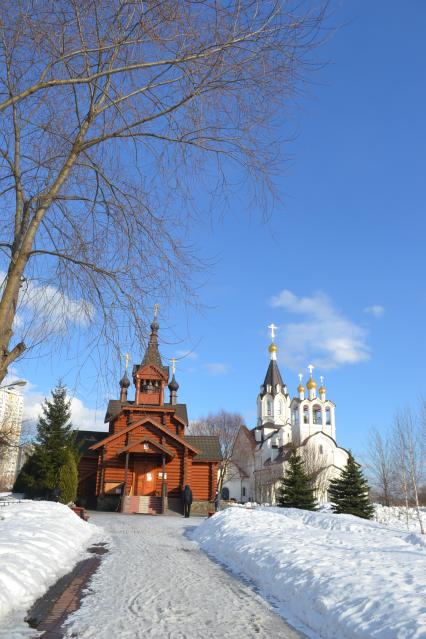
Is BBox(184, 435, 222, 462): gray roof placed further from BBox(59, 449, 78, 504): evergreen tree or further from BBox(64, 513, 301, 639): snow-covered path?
BBox(64, 513, 301, 639): snow-covered path

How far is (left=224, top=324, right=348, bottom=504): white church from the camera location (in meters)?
56.5

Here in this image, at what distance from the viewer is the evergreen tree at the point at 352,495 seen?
1123 inches

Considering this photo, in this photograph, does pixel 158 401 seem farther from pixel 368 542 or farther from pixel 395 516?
pixel 368 542

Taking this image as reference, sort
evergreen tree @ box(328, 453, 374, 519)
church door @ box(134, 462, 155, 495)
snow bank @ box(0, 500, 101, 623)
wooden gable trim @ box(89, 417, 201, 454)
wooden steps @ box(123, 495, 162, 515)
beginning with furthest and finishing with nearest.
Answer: evergreen tree @ box(328, 453, 374, 519)
church door @ box(134, 462, 155, 495)
wooden gable trim @ box(89, 417, 201, 454)
wooden steps @ box(123, 495, 162, 515)
snow bank @ box(0, 500, 101, 623)

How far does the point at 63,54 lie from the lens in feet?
15.3

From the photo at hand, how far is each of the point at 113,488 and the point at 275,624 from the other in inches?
932

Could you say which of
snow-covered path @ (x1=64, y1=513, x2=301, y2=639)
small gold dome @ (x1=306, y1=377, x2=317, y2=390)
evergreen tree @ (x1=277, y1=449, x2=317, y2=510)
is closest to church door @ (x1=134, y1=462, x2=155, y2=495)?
evergreen tree @ (x1=277, y1=449, x2=317, y2=510)

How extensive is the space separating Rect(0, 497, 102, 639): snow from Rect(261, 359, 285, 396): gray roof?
5996 centimetres

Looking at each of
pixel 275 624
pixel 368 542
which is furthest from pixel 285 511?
pixel 275 624

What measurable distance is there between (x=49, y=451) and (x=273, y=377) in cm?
4842

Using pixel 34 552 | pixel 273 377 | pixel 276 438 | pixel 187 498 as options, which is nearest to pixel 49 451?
pixel 187 498

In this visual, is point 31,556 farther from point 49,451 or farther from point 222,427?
point 222,427

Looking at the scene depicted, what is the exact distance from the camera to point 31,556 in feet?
24.2

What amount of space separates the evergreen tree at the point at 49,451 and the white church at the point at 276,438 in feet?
96.1
